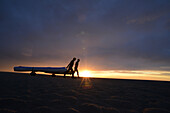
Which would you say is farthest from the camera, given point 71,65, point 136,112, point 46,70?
point 46,70

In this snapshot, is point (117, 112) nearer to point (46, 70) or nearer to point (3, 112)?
point (3, 112)

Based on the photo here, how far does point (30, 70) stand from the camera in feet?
62.2

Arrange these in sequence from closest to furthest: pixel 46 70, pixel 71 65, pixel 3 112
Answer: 1. pixel 3 112
2. pixel 71 65
3. pixel 46 70

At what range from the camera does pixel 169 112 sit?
329 cm

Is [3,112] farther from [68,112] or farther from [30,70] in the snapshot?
[30,70]

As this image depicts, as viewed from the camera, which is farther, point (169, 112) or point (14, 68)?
point (14, 68)

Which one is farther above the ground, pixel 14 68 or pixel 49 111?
pixel 14 68

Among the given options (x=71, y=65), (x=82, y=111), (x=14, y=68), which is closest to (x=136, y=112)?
(x=82, y=111)

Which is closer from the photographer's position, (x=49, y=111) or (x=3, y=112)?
(x=3, y=112)

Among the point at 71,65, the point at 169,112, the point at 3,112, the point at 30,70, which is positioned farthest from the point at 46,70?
the point at 169,112

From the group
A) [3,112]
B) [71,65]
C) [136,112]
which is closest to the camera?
[3,112]

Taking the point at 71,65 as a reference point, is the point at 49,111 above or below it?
below

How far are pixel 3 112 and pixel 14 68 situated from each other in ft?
63.5

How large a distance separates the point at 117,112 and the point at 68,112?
1.34 meters
